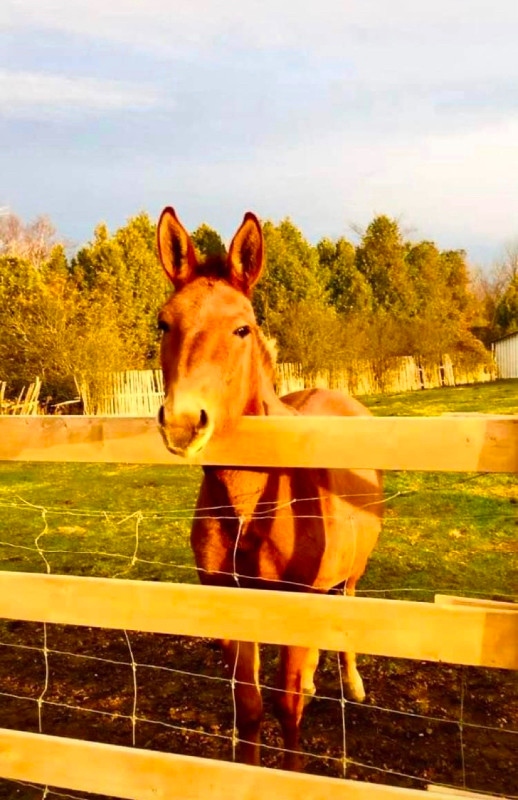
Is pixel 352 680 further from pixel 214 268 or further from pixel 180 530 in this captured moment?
pixel 180 530

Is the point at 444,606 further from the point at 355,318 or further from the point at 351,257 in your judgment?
the point at 351,257

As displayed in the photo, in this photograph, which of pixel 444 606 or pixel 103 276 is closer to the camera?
pixel 444 606

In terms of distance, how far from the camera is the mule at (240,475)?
2393 millimetres

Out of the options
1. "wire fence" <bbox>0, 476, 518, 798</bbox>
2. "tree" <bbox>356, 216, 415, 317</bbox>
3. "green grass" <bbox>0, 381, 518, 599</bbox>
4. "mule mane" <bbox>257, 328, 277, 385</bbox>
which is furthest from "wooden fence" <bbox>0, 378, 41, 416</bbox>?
"tree" <bbox>356, 216, 415, 317</bbox>

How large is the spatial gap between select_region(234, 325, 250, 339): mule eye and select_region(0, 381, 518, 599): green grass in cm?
131

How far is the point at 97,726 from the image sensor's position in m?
4.18

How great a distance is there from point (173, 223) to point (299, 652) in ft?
6.50

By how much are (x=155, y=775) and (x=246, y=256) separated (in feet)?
6.79

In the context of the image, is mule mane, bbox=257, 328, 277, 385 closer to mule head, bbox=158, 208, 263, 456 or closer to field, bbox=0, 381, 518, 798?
mule head, bbox=158, 208, 263, 456

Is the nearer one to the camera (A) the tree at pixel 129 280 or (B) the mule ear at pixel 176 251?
(B) the mule ear at pixel 176 251

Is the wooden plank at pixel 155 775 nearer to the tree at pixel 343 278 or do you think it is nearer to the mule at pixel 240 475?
the mule at pixel 240 475

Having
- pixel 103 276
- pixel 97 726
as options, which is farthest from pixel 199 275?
pixel 103 276

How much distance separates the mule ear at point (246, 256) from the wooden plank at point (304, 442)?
75 cm

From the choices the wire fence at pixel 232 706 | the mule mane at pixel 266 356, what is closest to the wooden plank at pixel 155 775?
the wire fence at pixel 232 706
